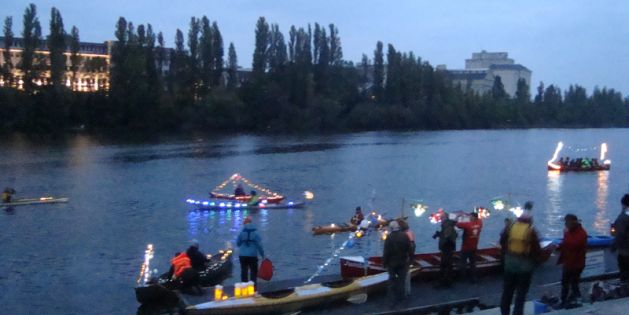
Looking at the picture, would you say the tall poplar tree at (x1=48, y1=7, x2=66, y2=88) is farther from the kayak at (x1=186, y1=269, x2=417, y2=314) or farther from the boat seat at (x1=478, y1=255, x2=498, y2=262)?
the kayak at (x1=186, y1=269, x2=417, y2=314)

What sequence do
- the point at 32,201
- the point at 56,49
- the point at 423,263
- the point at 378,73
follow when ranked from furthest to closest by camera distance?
the point at 378,73
the point at 56,49
the point at 32,201
the point at 423,263

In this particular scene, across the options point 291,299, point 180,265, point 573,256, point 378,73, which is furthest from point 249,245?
point 378,73

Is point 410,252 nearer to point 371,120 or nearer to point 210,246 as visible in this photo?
point 210,246

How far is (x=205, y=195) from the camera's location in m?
38.3

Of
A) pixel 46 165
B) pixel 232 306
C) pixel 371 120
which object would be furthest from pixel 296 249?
pixel 371 120

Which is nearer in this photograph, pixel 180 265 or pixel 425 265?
pixel 425 265

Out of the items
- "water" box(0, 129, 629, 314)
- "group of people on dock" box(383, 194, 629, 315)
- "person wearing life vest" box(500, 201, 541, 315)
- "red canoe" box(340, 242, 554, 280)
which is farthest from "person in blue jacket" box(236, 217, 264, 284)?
"person wearing life vest" box(500, 201, 541, 315)

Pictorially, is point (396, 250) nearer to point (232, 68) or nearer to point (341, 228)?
point (341, 228)

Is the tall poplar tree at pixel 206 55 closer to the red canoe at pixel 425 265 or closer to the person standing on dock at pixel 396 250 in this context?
the red canoe at pixel 425 265

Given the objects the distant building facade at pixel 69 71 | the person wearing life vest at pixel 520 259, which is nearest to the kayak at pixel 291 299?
the person wearing life vest at pixel 520 259

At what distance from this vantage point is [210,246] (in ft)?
80.1

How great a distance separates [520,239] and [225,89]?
91724mm

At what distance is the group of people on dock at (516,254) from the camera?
26.5 feet

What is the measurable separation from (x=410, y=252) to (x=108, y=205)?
1000 inches
